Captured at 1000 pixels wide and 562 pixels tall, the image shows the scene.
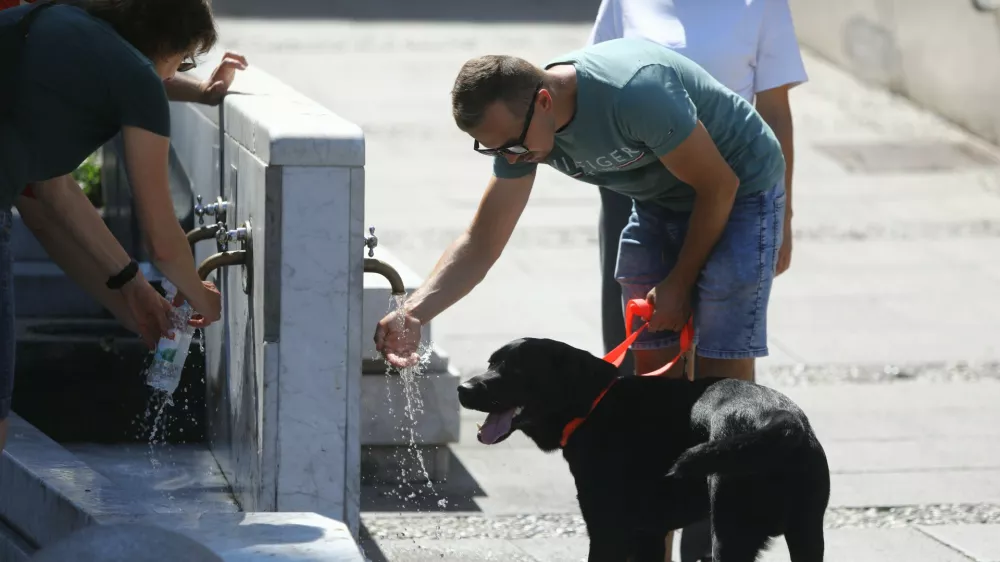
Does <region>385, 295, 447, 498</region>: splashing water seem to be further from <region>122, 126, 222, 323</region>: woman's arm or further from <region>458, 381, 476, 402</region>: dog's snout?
<region>122, 126, 222, 323</region>: woman's arm

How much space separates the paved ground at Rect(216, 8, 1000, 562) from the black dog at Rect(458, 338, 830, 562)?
0.99 metres

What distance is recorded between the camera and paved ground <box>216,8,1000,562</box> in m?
4.84

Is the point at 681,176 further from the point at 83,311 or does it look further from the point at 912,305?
the point at 912,305

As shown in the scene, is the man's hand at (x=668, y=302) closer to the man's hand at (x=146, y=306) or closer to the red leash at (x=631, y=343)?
the red leash at (x=631, y=343)

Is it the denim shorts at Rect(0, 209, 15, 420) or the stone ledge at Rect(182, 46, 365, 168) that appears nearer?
the denim shorts at Rect(0, 209, 15, 420)

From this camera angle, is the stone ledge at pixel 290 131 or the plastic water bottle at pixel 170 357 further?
the plastic water bottle at pixel 170 357

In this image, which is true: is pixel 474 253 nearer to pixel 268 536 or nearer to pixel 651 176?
pixel 651 176

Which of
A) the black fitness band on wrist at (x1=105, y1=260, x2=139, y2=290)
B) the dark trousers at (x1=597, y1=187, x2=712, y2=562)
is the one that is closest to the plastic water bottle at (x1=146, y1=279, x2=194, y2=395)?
the black fitness band on wrist at (x1=105, y1=260, x2=139, y2=290)

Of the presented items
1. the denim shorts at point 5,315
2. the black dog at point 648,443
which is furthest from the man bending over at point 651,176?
the denim shorts at point 5,315

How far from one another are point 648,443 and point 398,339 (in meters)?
0.82

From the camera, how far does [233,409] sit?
4551 millimetres

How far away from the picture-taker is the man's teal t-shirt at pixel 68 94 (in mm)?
3096

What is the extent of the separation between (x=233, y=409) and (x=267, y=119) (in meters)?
1.11

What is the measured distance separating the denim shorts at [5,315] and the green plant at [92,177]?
16.2ft
